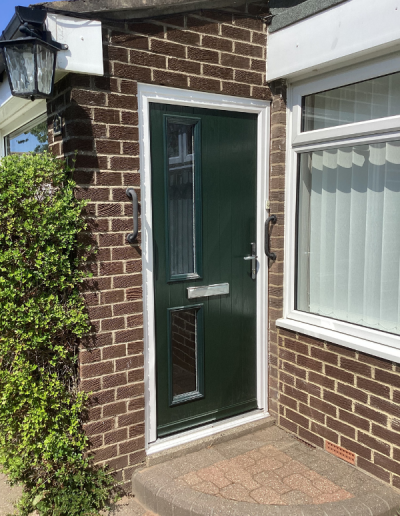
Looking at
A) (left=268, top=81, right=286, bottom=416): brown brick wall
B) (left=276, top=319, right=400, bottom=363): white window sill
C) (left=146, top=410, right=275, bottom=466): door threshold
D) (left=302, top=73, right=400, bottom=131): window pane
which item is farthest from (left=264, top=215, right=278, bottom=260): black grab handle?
(left=146, top=410, right=275, bottom=466): door threshold

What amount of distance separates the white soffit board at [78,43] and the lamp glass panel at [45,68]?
12 cm

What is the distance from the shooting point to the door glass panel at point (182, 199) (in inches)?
124

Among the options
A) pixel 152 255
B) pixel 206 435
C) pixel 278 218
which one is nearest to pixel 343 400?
pixel 206 435

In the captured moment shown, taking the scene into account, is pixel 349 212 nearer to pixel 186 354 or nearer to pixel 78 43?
pixel 186 354

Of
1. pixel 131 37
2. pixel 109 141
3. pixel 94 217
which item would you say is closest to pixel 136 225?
pixel 94 217

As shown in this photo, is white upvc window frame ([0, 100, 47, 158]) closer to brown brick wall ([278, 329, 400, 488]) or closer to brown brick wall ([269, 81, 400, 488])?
brown brick wall ([269, 81, 400, 488])

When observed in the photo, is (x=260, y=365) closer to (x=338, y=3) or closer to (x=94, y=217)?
(x=94, y=217)

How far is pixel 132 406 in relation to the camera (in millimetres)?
3066

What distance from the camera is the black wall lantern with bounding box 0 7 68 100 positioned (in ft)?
7.75

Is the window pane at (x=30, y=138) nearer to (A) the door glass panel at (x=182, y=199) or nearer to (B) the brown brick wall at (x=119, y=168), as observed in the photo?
(B) the brown brick wall at (x=119, y=168)

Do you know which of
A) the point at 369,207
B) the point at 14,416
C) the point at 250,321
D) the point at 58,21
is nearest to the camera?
the point at 58,21

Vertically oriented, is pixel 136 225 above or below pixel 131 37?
below

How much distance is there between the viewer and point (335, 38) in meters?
2.85

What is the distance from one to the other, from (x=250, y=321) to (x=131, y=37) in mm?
2209
